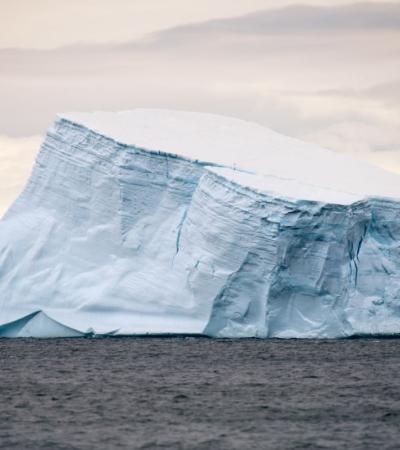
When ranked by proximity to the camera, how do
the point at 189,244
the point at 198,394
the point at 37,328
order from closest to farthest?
the point at 198,394 → the point at 189,244 → the point at 37,328

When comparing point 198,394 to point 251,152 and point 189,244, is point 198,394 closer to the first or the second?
point 189,244

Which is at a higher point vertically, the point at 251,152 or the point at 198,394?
the point at 251,152

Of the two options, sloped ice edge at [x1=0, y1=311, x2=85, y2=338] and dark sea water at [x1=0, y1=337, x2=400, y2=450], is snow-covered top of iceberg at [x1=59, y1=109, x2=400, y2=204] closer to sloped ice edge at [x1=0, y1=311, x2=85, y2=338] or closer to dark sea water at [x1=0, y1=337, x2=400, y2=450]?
dark sea water at [x1=0, y1=337, x2=400, y2=450]

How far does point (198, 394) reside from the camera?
55.4 feet

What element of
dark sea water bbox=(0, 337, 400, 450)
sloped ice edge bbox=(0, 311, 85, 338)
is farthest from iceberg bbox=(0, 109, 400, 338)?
dark sea water bbox=(0, 337, 400, 450)

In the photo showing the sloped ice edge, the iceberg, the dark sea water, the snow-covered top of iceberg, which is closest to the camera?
the dark sea water

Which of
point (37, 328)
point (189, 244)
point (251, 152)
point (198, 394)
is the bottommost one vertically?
point (37, 328)

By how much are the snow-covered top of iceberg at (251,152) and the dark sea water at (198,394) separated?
2.42m

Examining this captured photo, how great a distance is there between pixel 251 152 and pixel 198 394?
7.95 meters

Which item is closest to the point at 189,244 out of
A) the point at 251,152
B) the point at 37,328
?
the point at 37,328

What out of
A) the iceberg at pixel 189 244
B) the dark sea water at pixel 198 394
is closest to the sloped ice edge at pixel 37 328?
the iceberg at pixel 189 244

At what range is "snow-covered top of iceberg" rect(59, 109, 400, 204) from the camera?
2217cm

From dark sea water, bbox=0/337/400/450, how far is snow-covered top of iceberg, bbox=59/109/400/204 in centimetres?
Result: 242

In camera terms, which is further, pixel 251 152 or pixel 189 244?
pixel 251 152
